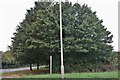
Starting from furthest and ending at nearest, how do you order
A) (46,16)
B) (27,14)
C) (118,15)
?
(27,14) → (46,16) → (118,15)

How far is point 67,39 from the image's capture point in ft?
54.4

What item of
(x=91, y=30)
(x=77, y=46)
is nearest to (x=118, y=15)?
(x=91, y=30)

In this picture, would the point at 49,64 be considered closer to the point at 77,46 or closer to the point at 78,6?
the point at 77,46

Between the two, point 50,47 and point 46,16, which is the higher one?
point 46,16

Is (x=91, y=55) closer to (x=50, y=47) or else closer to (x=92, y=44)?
(x=92, y=44)

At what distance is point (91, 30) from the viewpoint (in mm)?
17156

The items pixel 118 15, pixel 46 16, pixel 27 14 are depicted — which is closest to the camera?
pixel 118 15

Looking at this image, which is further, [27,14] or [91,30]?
[27,14]

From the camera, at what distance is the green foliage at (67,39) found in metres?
16.7

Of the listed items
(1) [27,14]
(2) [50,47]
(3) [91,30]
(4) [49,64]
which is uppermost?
(1) [27,14]

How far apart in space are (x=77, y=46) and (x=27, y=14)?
4579 millimetres

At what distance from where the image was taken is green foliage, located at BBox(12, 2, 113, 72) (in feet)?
54.9

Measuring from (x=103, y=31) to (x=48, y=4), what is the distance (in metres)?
4.03

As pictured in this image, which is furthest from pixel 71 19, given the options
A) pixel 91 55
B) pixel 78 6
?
pixel 91 55
